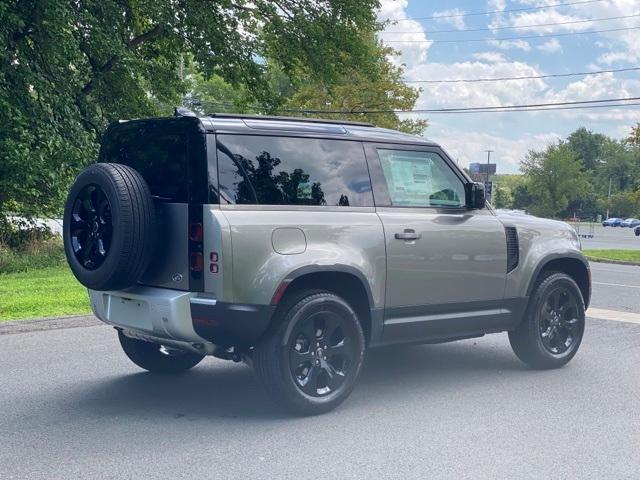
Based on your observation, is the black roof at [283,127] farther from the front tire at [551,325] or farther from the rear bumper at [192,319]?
the front tire at [551,325]

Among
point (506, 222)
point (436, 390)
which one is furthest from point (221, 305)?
point (506, 222)

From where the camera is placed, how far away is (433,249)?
19.5 ft

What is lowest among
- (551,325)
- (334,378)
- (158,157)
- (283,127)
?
(334,378)

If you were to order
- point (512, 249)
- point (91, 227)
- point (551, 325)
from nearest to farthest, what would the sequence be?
point (91, 227) < point (512, 249) < point (551, 325)

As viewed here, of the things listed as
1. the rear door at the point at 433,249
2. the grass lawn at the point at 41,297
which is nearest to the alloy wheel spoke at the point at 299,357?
the rear door at the point at 433,249

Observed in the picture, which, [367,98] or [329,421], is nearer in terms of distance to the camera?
[329,421]

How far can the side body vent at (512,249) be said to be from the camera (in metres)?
6.49

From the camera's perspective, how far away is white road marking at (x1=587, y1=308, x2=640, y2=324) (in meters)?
9.95

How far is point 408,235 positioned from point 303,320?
1.14 meters

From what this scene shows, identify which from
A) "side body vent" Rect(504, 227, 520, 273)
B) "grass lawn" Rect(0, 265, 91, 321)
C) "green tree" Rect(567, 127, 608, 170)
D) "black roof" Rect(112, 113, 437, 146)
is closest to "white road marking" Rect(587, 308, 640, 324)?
"side body vent" Rect(504, 227, 520, 273)

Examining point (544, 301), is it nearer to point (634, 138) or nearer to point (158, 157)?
point (158, 157)

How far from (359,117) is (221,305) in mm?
34396

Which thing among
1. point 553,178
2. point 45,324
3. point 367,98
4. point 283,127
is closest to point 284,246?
point 283,127

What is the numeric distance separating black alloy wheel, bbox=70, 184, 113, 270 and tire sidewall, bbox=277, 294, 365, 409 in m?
1.32
